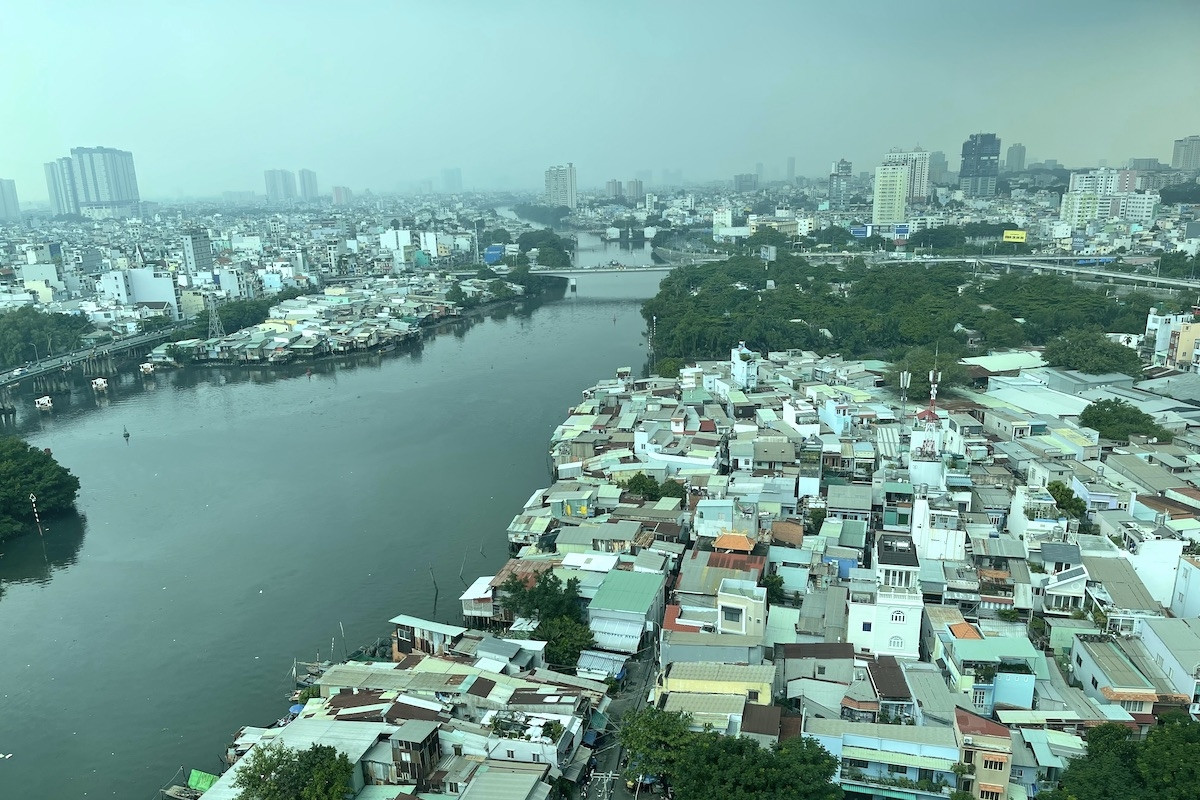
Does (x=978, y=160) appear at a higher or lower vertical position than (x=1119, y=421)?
higher

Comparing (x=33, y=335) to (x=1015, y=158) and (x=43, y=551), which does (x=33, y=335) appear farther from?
(x=1015, y=158)

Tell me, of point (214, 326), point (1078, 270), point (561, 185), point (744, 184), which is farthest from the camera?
point (744, 184)

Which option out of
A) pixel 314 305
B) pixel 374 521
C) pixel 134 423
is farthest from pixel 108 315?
pixel 374 521

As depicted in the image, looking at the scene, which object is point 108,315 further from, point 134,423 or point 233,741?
point 233,741

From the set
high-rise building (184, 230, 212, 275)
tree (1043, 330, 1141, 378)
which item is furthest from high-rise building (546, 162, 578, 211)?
tree (1043, 330, 1141, 378)

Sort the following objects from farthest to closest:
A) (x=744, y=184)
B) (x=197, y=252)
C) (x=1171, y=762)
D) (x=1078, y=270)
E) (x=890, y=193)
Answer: (x=744, y=184)
(x=890, y=193)
(x=197, y=252)
(x=1078, y=270)
(x=1171, y=762)

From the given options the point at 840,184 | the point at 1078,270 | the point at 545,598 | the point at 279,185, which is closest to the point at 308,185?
the point at 279,185
